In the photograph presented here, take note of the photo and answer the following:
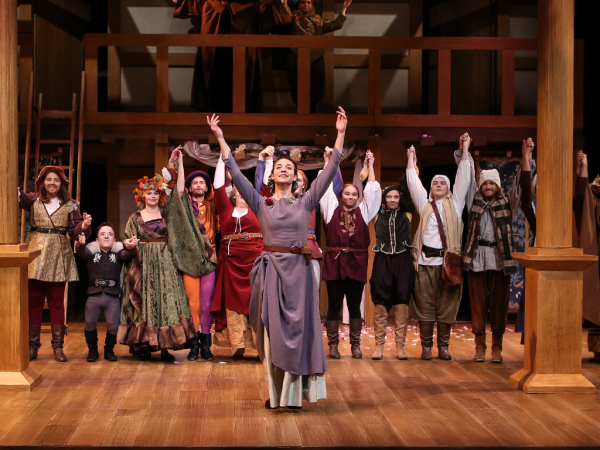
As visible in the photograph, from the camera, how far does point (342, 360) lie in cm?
593

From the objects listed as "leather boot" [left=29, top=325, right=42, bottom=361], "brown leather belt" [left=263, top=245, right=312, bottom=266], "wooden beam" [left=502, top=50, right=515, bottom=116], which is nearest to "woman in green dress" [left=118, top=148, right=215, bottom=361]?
"leather boot" [left=29, top=325, right=42, bottom=361]

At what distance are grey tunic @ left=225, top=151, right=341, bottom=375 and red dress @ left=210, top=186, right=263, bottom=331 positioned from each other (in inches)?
54.6

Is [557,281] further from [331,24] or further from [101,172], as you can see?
[101,172]

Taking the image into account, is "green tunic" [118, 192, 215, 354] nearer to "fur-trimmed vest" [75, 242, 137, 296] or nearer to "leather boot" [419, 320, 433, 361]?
"fur-trimmed vest" [75, 242, 137, 296]

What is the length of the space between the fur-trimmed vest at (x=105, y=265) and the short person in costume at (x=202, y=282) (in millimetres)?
520

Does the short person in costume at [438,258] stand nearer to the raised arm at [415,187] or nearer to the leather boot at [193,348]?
the raised arm at [415,187]

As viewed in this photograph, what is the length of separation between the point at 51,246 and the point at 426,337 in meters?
3.09

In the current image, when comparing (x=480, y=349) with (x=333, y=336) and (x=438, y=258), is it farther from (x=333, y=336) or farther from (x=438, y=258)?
(x=333, y=336)

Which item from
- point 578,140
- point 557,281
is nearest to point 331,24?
point 578,140

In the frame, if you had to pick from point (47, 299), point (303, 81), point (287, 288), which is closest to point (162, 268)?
point (47, 299)

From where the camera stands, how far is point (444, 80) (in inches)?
307

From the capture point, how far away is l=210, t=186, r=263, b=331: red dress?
5.87 m

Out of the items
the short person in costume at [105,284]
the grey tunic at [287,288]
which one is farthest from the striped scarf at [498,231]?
the short person in costume at [105,284]

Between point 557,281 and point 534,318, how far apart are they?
29cm
